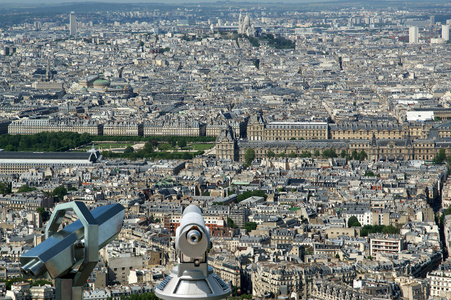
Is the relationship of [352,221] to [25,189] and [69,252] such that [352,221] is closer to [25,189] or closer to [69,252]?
[25,189]

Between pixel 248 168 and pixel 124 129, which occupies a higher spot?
pixel 124 129

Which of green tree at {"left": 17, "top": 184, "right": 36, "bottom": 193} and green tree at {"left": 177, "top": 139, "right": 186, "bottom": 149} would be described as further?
Answer: green tree at {"left": 177, "top": 139, "right": 186, "bottom": 149}

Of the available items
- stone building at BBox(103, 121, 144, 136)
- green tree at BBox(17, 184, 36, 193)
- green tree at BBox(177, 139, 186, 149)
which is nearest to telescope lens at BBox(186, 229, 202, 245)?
green tree at BBox(17, 184, 36, 193)

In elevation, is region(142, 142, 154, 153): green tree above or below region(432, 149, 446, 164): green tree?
above

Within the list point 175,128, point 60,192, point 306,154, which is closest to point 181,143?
point 175,128

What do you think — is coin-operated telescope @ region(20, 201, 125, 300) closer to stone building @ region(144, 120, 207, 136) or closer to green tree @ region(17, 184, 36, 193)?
green tree @ region(17, 184, 36, 193)

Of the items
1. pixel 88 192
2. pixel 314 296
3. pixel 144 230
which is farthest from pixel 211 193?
pixel 314 296
